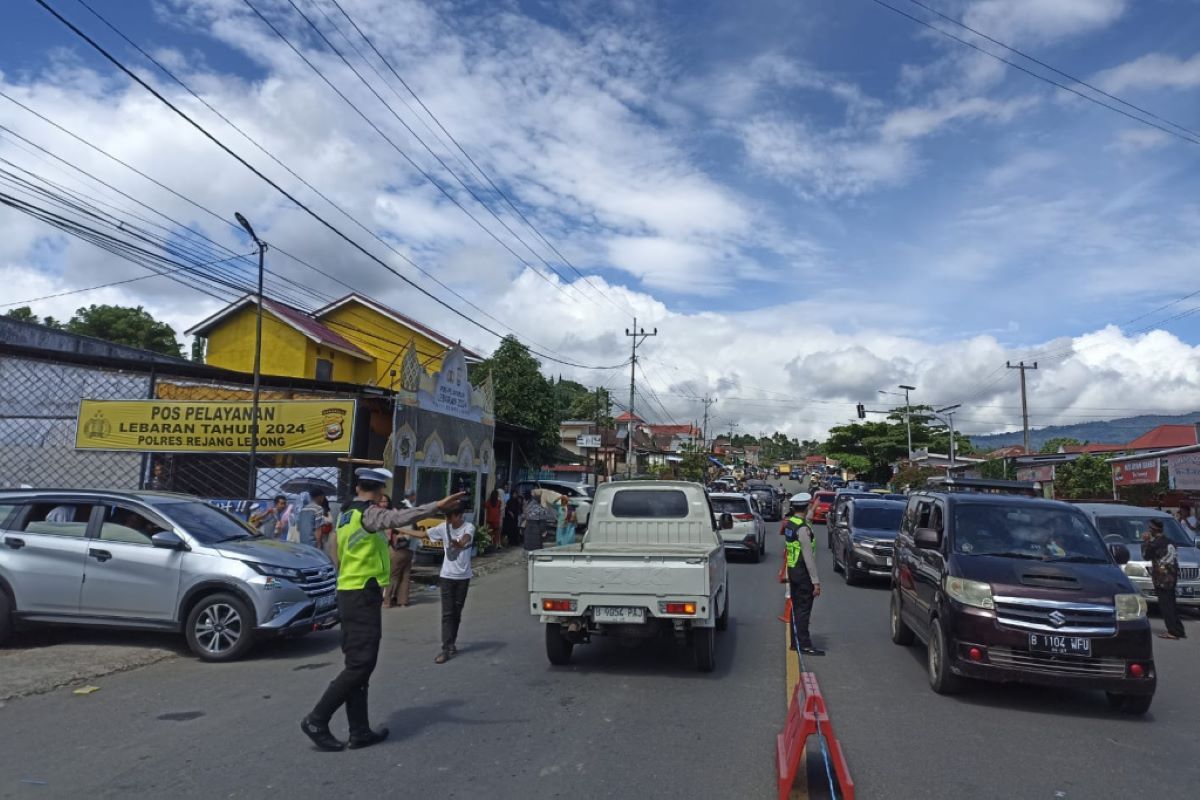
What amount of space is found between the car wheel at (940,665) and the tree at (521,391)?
2427cm

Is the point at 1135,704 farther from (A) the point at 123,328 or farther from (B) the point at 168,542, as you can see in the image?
(A) the point at 123,328

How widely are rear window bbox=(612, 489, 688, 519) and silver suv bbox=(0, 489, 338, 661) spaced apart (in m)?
3.72

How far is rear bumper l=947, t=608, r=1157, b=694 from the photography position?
22.4 feet

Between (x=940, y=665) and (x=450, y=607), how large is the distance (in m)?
4.89

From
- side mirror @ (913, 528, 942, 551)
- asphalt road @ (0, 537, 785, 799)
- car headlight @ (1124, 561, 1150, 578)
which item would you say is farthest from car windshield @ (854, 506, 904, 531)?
side mirror @ (913, 528, 942, 551)

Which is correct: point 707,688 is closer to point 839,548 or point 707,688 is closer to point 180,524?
point 180,524

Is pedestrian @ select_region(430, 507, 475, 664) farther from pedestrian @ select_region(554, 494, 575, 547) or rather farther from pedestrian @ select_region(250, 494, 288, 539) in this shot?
pedestrian @ select_region(554, 494, 575, 547)

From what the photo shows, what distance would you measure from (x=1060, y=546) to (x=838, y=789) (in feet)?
13.6

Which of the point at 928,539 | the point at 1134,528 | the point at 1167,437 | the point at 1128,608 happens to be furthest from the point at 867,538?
the point at 1167,437

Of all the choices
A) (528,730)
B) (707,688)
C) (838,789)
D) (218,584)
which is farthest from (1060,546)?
(218,584)

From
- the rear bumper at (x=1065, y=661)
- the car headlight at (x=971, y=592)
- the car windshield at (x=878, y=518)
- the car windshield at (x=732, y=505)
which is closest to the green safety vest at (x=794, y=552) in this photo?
the car headlight at (x=971, y=592)

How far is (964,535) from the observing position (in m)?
8.19

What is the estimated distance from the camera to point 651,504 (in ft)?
35.3

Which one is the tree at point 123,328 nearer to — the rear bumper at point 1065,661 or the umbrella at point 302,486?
the umbrella at point 302,486
